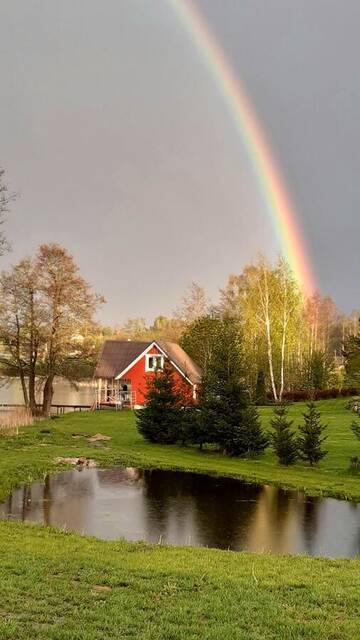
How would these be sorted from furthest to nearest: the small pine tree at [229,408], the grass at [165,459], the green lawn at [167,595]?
the small pine tree at [229,408], the grass at [165,459], the green lawn at [167,595]

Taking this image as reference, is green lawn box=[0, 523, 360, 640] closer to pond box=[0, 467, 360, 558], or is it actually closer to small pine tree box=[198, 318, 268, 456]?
pond box=[0, 467, 360, 558]

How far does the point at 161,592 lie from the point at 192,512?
27.8ft

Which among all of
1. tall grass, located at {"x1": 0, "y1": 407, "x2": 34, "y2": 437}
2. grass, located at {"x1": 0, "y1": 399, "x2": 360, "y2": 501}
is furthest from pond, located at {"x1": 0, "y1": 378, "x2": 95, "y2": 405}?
grass, located at {"x1": 0, "y1": 399, "x2": 360, "y2": 501}

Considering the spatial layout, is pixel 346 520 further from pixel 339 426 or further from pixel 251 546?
pixel 339 426

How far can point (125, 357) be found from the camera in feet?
172

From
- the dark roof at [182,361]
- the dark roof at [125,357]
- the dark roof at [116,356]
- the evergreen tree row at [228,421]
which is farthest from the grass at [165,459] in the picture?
the dark roof at [116,356]

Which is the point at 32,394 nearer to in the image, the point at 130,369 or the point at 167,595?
the point at 130,369

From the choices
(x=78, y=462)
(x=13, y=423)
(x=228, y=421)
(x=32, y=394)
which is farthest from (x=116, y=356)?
(x=78, y=462)

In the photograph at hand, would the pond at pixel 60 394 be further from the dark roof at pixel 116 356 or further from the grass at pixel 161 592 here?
the grass at pixel 161 592

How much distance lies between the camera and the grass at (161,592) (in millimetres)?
5898

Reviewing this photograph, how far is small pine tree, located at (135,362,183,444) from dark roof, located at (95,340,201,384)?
19312 millimetres

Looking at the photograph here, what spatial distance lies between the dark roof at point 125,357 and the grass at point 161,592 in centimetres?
3866

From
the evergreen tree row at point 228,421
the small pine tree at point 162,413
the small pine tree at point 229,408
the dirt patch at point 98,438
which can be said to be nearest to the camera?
the evergreen tree row at point 228,421

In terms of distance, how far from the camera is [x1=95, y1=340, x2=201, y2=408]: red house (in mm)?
50219
